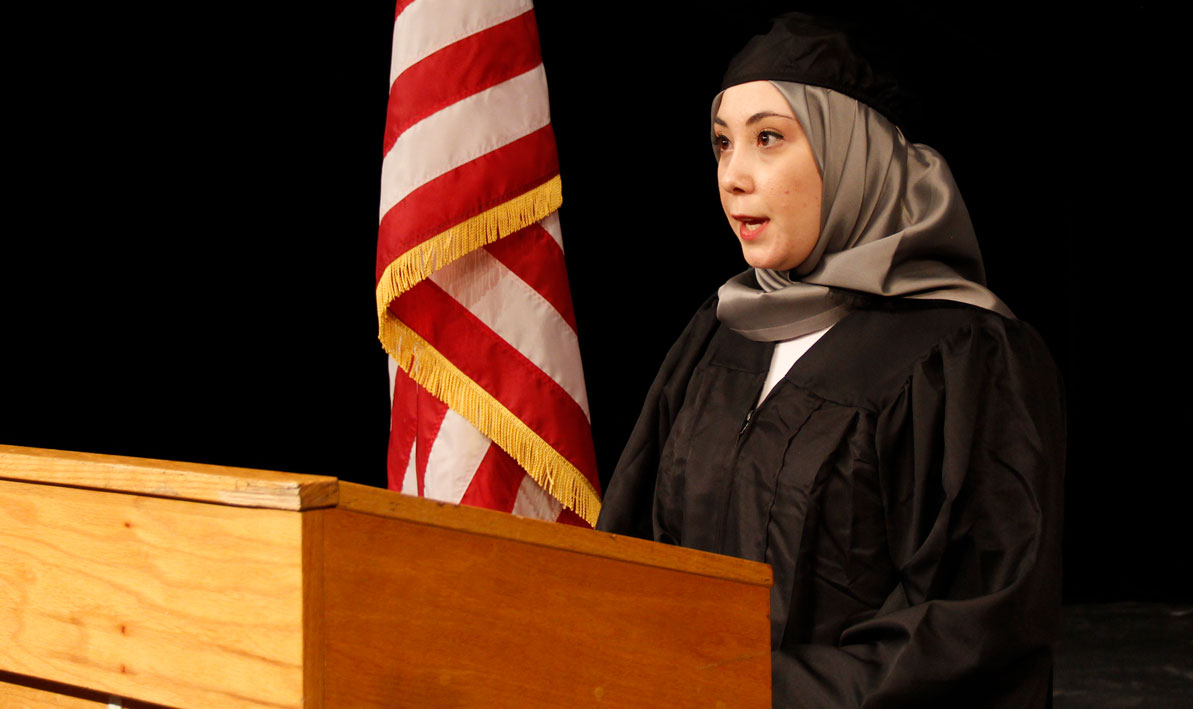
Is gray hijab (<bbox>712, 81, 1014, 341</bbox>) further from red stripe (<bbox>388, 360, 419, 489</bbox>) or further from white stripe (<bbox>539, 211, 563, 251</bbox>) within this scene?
red stripe (<bbox>388, 360, 419, 489</bbox>)

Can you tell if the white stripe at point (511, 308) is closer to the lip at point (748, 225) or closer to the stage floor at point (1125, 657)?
the lip at point (748, 225)

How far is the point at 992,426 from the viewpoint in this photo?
1326 mm

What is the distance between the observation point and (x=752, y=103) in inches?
59.4

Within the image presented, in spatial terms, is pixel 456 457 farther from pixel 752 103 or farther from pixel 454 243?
pixel 752 103

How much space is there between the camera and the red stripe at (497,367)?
7.17 feet

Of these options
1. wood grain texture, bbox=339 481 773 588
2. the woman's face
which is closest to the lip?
the woman's face

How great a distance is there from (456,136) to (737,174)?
2.66 feet

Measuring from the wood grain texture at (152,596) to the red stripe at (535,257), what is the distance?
145 cm

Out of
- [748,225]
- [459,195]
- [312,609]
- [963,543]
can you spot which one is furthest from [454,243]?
[312,609]

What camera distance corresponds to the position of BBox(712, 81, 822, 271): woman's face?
1492 mm

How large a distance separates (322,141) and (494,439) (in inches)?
38.2

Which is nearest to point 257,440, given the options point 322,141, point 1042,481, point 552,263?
point 322,141

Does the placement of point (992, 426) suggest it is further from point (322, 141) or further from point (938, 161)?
point (322, 141)

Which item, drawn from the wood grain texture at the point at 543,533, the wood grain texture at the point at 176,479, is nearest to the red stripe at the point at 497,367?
the wood grain texture at the point at 543,533
